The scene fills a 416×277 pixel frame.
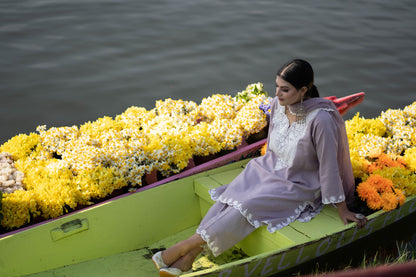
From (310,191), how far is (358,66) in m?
5.46

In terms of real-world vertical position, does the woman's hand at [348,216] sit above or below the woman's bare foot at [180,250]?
above

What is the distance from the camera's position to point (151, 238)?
11.7 ft

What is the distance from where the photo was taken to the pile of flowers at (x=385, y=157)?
3357 millimetres

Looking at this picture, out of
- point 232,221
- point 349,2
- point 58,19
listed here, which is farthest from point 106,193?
point 349,2

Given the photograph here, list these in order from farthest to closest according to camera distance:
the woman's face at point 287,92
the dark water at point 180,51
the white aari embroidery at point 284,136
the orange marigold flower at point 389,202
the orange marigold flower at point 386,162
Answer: the dark water at point 180,51
the orange marigold flower at point 386,162
the orange marigold flower at point 389,202
the white aari embroidery at point 284,136
the woman's face at point 287,92

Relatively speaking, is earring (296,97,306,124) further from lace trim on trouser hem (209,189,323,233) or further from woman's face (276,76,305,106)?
lace trim on trouser hem (209,189,323,233)

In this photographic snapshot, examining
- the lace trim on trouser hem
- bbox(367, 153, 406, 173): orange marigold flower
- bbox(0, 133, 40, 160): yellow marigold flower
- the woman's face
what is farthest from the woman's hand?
bbox(0, 133, 40, 160): yellow marigold flower

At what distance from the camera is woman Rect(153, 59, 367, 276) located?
3.01 meters

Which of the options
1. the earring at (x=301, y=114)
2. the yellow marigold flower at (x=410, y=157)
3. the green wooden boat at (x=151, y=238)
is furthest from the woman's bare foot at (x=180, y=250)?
the yellow marigold flower at (x=410, y=157)

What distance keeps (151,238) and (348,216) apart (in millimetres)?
1525

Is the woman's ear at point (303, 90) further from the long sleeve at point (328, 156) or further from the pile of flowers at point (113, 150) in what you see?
the pile of flowers at point (113, 150)

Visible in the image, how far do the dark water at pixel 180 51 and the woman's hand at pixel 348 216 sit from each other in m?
3.99

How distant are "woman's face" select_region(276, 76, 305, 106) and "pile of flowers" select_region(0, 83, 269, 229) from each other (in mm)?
947

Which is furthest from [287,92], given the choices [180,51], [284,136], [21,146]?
[180,51]
